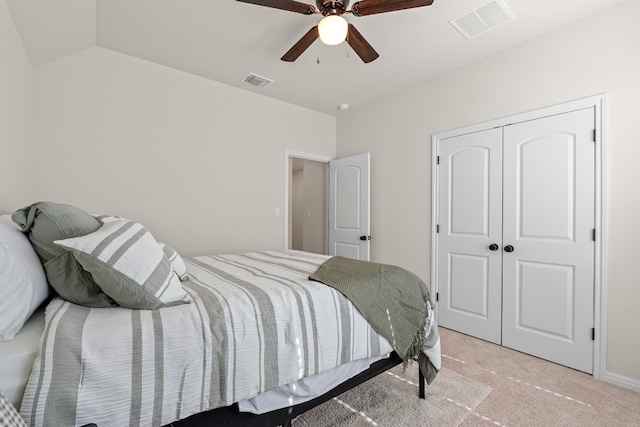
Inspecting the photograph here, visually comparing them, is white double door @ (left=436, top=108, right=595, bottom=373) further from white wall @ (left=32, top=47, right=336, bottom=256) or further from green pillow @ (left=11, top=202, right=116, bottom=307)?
green pillow @ (left=11, top=202, right=116, bottom=307)

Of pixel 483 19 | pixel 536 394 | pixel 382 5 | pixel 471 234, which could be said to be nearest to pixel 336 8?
pixel 382 5

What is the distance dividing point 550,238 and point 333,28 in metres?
2.32

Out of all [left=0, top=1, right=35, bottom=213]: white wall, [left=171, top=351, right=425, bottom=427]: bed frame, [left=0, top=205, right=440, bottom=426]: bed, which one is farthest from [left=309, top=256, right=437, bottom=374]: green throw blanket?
[left=0, top=1, right=35, bottom=213]: white wall

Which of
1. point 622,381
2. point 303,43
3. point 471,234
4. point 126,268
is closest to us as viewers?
point 126,268

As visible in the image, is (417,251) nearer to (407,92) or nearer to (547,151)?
(547,151)

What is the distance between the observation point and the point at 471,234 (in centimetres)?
286

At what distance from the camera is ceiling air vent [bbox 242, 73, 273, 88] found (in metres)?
3.13

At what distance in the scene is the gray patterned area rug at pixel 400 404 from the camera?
1552 millimetres

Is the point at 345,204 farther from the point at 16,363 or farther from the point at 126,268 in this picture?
the point at 16,363

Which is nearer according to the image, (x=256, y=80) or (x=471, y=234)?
(x=471, y=234)

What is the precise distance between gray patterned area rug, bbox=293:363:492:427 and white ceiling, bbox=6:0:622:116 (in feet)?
8.54

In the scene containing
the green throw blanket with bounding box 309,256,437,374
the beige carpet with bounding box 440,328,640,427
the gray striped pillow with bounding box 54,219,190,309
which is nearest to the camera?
the gray striped pillow with bounding box 54,219,190,309

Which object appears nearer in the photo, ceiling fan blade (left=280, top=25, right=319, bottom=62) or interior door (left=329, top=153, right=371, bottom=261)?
ceiling fan blade (left=280, top=25, right=319, bottom=62)

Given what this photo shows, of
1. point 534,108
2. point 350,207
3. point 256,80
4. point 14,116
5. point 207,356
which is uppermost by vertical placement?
point 256,80
